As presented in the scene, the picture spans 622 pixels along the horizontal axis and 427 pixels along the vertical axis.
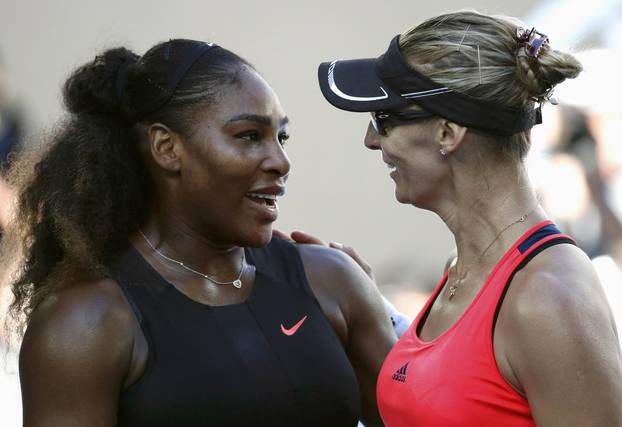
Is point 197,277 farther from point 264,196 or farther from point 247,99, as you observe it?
point 247,99

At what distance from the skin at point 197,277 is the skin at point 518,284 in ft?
1.27

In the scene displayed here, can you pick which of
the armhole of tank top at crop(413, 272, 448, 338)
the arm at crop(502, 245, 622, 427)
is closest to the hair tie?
the arm at crop(502, 245, 622, 427)

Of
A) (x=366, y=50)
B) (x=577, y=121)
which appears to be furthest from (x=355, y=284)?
(x=366, y=50)

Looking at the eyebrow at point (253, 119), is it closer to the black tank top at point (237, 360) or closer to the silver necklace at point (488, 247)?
the black tank top at point (237, 360)

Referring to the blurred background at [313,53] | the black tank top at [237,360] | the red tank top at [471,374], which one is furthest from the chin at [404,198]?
the blurred background at [313,53]

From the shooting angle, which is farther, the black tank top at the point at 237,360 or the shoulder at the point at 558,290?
the black tank top at the point at 237,360

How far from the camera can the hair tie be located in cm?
209

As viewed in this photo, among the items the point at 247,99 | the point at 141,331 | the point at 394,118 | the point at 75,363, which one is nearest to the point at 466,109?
the point at 394,118

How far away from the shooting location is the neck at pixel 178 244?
2.61 m

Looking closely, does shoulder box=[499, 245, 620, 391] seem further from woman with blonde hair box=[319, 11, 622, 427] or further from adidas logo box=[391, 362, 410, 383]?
adidas logo box=[391, 362, 410, 383]

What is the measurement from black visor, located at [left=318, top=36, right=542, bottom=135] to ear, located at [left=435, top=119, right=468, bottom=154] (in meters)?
0.03

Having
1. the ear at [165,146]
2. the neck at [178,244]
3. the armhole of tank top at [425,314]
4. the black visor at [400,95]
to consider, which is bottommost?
the neck at [178,244]

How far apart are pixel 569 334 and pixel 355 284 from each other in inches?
41.4

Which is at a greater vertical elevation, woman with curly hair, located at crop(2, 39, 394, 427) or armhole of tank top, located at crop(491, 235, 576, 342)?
armhole of tank top, located at crop(491, 235, 576, 342)
